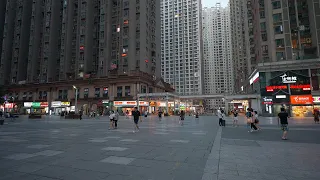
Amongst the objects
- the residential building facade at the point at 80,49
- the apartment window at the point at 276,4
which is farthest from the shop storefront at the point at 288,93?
the residential building facade at the point at 80,49

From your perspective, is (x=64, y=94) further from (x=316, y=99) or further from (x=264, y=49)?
(x=316, y=99)

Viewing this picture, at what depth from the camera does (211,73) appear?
178 metres

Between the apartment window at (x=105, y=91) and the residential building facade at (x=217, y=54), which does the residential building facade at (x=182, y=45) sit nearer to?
the residential building facade at (x=217, y=54)

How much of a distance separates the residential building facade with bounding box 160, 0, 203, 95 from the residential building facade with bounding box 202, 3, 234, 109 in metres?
40.7

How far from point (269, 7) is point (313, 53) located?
576 inches

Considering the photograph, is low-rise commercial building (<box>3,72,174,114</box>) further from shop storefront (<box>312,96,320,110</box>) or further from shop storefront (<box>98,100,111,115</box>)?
shop storefront (<box>312,96,320,110</box>)

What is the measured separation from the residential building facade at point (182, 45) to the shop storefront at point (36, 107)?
90028 mm

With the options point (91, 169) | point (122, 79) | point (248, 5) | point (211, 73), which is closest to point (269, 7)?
point (248, 5)

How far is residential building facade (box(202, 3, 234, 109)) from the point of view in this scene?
172 meters

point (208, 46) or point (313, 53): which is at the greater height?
point (208, 46)

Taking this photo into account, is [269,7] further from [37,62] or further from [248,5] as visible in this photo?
[37,62]

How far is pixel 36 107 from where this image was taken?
68.9 metres

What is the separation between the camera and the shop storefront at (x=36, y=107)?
67.7 metres

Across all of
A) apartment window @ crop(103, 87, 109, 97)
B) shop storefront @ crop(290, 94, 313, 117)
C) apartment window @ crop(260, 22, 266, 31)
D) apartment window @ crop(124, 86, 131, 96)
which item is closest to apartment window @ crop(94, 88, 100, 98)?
apartment window @ crop(103, 87, 109, 97)
